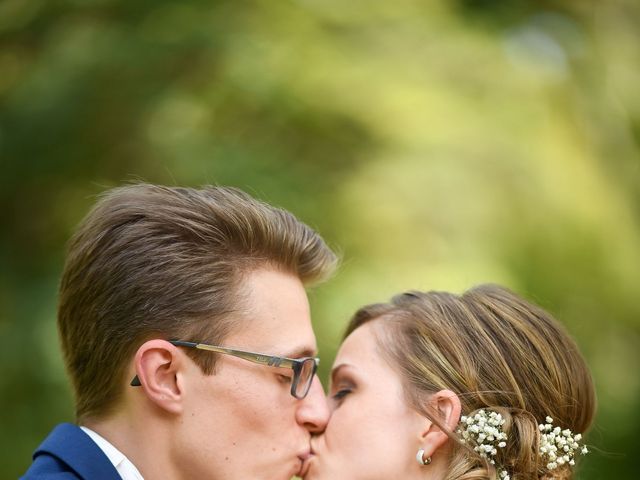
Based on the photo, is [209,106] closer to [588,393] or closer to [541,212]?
[541,212]

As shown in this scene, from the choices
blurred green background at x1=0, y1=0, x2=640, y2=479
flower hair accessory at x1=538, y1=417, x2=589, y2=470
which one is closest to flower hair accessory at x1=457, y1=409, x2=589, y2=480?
flower hair accessory at x1=538, y1=417, x2=589, y2=470

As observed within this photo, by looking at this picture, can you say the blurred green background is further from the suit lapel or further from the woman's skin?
the suit lapel

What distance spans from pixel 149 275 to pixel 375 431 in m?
1.08

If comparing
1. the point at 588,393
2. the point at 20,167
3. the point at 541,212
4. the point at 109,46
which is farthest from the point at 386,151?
the point at 588,393

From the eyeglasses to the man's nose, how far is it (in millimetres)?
61

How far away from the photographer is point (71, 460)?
134 inches

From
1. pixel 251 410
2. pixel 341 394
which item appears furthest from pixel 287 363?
pixel 341 394

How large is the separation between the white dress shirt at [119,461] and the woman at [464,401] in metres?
0.72

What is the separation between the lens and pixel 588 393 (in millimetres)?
3885

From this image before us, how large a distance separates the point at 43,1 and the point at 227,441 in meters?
4.42

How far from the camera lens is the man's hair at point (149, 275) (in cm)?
370

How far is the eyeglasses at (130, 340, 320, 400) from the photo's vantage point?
364 centimetres

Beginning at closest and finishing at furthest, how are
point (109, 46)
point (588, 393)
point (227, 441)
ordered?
point (227, 441), point (588, 393), point (109, 46)

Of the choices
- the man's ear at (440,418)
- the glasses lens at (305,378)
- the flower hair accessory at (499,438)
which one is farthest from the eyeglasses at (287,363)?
the flower hair accessory at (499,438)
